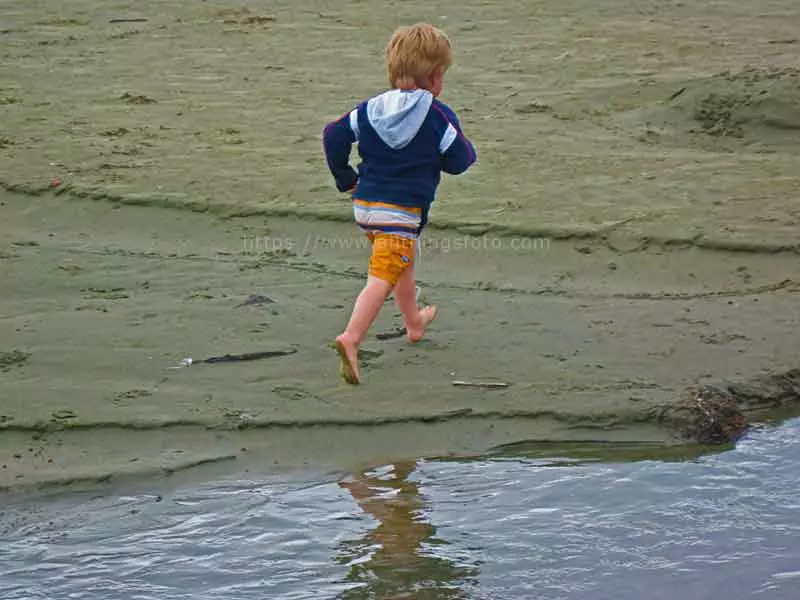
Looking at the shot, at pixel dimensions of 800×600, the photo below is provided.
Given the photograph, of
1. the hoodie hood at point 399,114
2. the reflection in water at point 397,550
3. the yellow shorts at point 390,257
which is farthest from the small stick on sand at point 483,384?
the hoodie hood at point 399,114

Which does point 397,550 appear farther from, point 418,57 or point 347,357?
point 418,57

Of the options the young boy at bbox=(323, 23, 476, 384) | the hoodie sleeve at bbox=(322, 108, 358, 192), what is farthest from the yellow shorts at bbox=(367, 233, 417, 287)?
the hoodie sleeve at bbox=(322, 108, 358, 192)

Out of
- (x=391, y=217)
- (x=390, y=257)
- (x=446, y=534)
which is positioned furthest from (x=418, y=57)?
(x=446, y=534)

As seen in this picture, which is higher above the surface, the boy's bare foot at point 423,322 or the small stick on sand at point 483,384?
the boy's bare foot at point 423,322

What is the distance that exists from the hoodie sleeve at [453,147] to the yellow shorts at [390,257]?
0.36m

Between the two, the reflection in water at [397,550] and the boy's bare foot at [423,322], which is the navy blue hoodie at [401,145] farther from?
the reflection in water at [397,550]

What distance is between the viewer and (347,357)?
5492 millimetres

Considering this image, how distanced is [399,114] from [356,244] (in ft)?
6.55

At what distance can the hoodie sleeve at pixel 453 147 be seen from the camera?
18.1 ft

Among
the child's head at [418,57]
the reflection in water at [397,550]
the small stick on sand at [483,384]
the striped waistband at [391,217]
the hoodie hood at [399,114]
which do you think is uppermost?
the child's head at [418,57]

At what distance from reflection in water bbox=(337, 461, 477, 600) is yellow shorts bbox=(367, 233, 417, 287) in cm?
83

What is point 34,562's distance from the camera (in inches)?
174

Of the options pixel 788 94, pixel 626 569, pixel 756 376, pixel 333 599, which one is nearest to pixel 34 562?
pixel 333 599

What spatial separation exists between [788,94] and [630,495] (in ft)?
16.1
